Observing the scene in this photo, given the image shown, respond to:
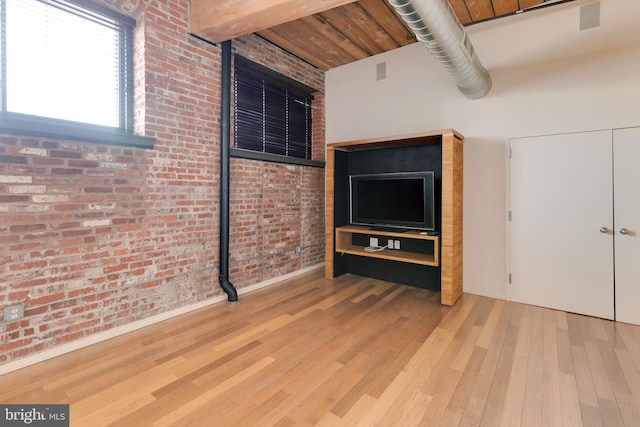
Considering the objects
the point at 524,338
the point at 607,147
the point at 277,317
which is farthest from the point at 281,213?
the point at 607,147

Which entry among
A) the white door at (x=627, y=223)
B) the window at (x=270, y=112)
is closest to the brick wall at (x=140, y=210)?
the window at (x=270, y=112)

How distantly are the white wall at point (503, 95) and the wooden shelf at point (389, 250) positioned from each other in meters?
0.56

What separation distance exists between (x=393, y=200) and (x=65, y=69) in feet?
11.7

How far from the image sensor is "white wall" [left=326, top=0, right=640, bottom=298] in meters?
2.97

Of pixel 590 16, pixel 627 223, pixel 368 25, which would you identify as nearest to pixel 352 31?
pixel 368 25

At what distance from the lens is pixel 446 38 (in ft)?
8.09

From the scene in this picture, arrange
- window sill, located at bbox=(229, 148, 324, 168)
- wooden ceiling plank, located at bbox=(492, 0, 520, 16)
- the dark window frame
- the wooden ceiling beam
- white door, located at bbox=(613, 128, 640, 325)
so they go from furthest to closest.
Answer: the dark window frame
window sill, located at bbox=(229, 148, 324, 168)
wooden ceiling plank, located at bbox=(492, 0, 520, 16)
white door, located at bbox=(613, 128, 640, 325)
the wooden ceiling beam

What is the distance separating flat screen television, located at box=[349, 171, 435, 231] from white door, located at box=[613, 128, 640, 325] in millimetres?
1702

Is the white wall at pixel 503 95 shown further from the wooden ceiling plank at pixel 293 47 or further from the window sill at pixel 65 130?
the window sill at pixel 65 130

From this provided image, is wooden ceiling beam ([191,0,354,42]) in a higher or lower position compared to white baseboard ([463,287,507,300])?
higher

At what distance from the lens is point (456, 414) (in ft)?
5.64

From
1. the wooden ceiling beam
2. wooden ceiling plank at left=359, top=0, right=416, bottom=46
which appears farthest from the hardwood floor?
wooden ceiling plank at left=359, top=0, right=416, bottom=46

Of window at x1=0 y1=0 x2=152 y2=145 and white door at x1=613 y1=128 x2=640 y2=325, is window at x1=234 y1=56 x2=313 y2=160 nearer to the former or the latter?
window at x1=0 y1=0 x2=152 y2=145

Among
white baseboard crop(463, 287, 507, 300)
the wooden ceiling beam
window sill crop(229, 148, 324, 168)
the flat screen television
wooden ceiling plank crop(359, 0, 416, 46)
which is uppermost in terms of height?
wooden ceiling plank crop(359, 0, 416, 46)
